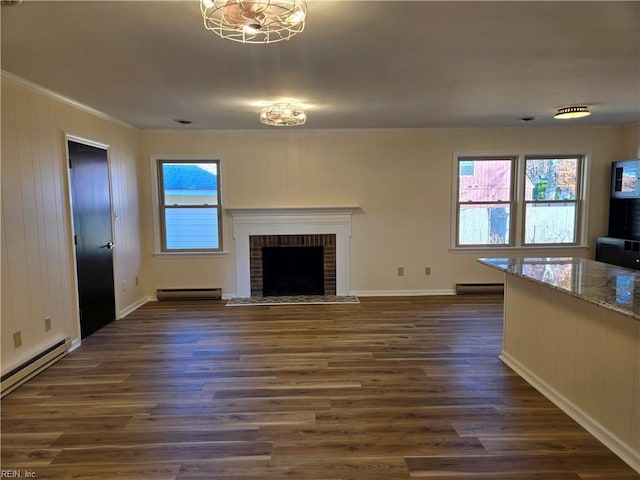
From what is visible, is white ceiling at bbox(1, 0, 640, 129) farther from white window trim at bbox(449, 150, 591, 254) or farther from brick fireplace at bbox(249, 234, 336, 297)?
brick fireplace at bbox(249, 234, 336, 297)

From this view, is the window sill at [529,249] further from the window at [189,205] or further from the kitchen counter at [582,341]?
the window at [189,205]

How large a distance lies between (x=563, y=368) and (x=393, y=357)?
1.29m

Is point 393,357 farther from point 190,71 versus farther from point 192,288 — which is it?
point 192,288

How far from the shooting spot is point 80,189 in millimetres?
3775

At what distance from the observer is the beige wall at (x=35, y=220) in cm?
282

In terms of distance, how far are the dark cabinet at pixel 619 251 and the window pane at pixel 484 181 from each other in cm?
140

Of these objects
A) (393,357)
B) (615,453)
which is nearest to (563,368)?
(615,453)

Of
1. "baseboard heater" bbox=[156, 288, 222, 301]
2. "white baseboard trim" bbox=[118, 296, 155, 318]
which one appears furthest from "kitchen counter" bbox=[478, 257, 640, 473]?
"white baseboard trim" bbox=[118, 296, 155, 318]

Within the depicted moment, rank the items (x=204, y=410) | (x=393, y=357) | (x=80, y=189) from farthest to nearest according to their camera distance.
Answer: (x=80, y=189) → (x=393, y=357) → (x=204, y=410)

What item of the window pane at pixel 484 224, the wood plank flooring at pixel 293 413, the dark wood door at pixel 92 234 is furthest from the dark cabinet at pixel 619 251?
the dark wood door at pixel 92 234

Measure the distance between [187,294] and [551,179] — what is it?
5609 mm

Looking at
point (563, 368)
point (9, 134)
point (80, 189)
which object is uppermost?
point (9, 134)

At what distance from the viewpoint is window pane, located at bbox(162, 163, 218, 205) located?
17.5ft

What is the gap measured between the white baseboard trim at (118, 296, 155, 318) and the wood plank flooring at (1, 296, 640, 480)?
65 centimetres
